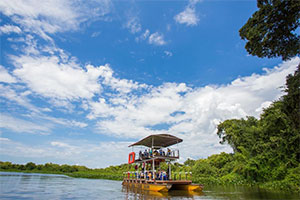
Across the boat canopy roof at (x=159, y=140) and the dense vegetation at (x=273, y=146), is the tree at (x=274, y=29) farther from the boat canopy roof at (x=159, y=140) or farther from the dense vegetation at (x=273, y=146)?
the boat canopy roof at (x=159, y=140)

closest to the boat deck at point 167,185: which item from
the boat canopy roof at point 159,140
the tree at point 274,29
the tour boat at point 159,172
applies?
the tour boat at point 159,172

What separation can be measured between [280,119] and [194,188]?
9.94 m

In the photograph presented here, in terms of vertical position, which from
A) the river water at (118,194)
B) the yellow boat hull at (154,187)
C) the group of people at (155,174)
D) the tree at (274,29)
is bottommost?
the river water at (118,194)

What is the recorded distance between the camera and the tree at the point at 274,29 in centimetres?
919

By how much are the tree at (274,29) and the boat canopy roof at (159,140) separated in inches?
380

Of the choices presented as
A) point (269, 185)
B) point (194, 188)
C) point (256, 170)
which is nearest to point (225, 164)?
point (256, 170)

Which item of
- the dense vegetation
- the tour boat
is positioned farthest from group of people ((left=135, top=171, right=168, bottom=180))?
the dense vegetation

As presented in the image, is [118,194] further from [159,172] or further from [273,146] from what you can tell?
[273,146]

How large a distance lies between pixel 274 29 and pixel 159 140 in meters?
12.7

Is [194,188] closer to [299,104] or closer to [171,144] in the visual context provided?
[171,144]

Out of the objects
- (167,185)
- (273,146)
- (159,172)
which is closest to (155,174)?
(159,172)

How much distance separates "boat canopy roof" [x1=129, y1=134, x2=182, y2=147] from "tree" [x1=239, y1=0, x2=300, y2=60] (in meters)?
9.65

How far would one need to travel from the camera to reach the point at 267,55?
10.8 m

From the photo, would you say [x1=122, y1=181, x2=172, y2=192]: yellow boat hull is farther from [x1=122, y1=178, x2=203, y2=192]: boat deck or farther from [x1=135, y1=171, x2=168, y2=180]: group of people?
[x1=135, y1=171, x2=168, y2=180]: group of people
